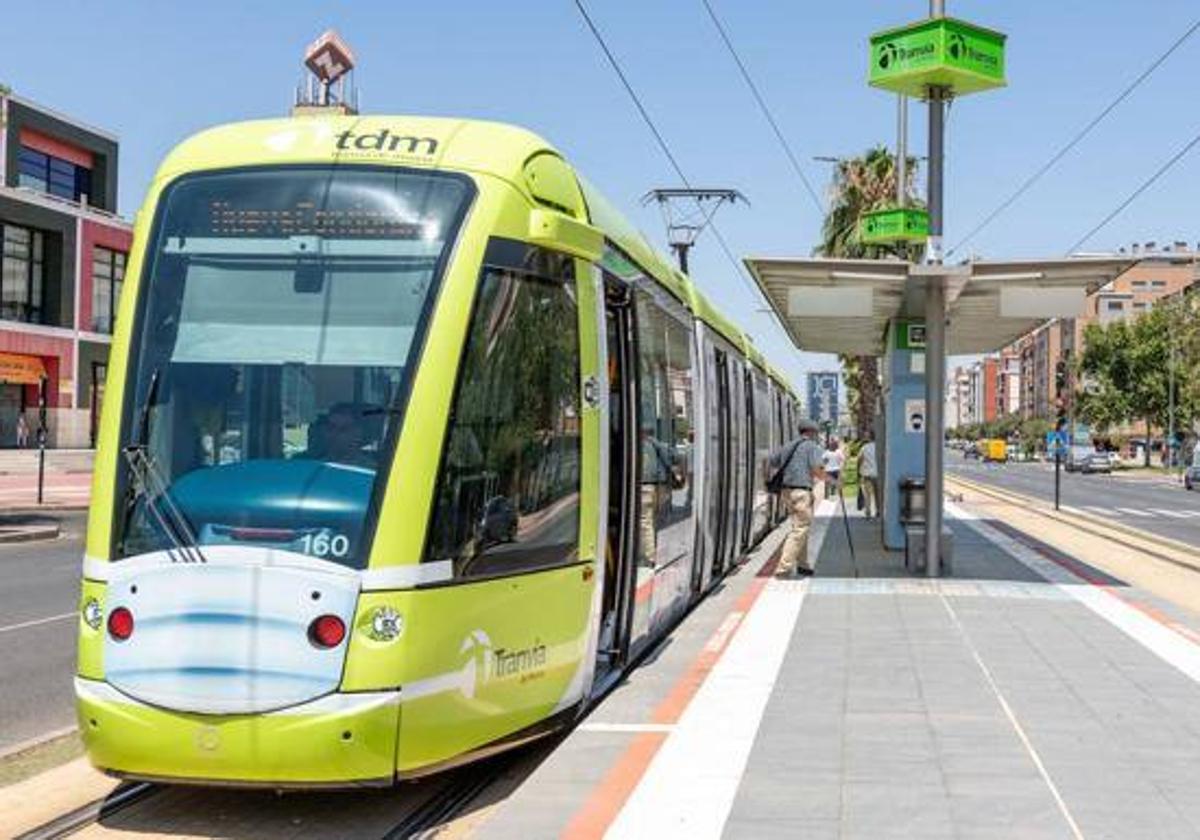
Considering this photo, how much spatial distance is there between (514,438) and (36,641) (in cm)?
669

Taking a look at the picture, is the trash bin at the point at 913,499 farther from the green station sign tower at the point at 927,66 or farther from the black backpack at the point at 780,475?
the green station sign tower at the point at 927,66

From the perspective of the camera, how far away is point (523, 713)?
648 cm

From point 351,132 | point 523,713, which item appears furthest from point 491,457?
point 351,132

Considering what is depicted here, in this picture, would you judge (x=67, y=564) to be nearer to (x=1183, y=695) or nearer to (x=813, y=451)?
(x=813, y=451)

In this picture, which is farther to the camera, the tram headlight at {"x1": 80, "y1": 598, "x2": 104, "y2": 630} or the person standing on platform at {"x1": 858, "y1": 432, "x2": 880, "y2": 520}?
the person standing on platform at {"x1": 858, "y1": 432, "x2": 880, "y2": 520}

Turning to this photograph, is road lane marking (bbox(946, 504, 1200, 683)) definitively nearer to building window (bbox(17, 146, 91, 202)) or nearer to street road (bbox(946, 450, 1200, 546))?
street road (bbox(946, 450, 1200, 546))

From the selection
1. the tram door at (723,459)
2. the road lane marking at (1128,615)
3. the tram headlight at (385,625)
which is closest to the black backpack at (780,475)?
the tram door at (723,459)

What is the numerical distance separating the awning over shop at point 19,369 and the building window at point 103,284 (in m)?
4.06

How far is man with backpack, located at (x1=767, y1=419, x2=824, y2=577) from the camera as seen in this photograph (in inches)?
582

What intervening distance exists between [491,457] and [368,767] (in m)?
1.55

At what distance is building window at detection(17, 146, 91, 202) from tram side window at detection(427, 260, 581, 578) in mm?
57639

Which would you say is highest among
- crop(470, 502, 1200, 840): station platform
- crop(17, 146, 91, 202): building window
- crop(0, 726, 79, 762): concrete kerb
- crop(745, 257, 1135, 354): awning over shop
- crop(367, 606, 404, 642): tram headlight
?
crop(17, 146, 91, 202): building window

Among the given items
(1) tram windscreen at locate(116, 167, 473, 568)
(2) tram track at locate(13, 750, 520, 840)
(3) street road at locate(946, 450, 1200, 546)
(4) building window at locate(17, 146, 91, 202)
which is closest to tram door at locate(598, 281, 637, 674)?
(2) tram track at locate(13, 750, 520, 840)

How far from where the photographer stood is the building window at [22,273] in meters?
52.5
